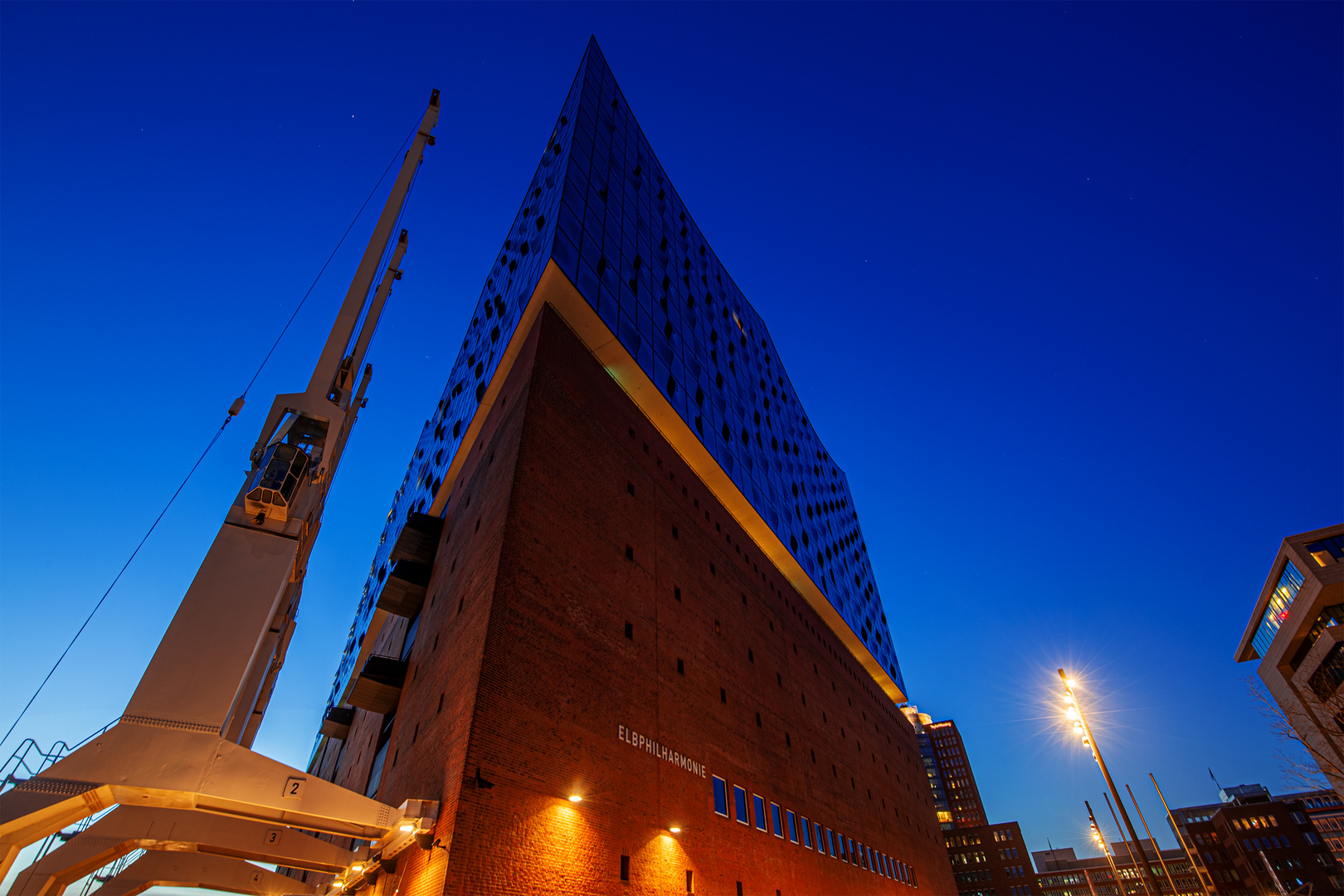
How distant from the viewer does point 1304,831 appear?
284 ft

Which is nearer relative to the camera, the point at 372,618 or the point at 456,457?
the point at 456,457

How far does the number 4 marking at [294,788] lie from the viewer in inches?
456

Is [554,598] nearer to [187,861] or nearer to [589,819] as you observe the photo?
[589,819]

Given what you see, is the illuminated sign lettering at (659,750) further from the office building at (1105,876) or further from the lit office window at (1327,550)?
the office building at (1105,876)

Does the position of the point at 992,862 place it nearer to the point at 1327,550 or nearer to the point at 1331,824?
the point at 1331,824

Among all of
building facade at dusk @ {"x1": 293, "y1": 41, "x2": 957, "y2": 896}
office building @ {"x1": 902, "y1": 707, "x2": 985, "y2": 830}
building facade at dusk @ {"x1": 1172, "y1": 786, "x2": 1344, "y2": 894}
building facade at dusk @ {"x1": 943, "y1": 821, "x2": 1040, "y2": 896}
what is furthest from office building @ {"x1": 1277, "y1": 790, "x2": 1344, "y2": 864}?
building facade at dusk @ {"x1": 293, "y1": 41, "x2": 957, "y2": 896}

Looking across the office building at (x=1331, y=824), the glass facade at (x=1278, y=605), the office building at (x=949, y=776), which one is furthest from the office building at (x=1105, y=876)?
the glass facade at (x=1278, y=605)

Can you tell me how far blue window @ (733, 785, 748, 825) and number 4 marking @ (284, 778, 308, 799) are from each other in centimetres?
1370

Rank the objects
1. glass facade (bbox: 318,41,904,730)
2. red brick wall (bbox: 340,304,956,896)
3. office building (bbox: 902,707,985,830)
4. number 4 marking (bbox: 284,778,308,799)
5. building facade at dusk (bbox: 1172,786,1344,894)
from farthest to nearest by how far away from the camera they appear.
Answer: office building (bbox: 902,707,985,830)
building facade at dusk (bbox: 1172,786,1344,894)
glass facade (bbox: 318,41,904,730)
red brick wall (bbox: 340,304,956,896)
number 4 marking (bbox: 284,778,308,799)

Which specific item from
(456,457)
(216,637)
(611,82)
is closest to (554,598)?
(216,637)

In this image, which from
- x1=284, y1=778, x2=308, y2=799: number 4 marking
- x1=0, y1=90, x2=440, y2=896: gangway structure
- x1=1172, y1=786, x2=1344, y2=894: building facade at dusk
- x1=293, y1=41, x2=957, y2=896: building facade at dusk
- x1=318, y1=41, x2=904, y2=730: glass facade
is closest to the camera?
x1=0, y1=90, x2=440, y2=896: gangway structure

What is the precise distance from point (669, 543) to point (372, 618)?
1010 inches

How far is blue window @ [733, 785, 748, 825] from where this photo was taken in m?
21.2

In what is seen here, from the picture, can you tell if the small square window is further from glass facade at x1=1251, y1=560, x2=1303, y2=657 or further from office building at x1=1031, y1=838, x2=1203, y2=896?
office building at x1=1031, y1=838, x2=1203, y2=896
